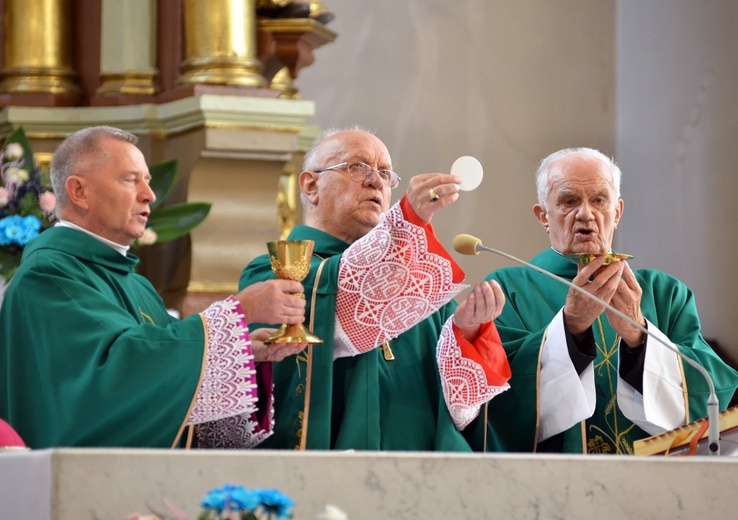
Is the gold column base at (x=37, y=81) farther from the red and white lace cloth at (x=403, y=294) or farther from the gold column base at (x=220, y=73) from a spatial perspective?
the red and white lace cloth at (x=403, y=294)

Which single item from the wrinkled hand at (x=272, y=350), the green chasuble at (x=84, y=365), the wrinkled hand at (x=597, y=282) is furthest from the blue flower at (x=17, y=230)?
the wrinkled hand at (x=597, y=282)

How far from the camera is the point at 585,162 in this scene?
532 cm

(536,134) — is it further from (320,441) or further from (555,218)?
(320,441)

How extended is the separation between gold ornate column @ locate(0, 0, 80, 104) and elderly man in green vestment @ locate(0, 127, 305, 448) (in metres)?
2.10

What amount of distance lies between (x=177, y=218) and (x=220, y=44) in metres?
0.86

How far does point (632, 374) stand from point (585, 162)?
914 millimetres

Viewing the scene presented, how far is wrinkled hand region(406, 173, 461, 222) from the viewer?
13.6 ft

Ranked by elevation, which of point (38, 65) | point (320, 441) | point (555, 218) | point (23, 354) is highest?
point (38, 65)

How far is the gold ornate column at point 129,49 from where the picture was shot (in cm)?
647


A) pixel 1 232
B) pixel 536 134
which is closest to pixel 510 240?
pixel 536 134

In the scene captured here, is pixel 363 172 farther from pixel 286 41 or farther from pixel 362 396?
pixel 286 41

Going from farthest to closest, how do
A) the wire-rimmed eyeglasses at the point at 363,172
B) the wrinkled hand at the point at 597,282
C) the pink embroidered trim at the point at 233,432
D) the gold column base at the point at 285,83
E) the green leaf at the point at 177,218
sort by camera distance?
the gold column base at the point at 285,83 → the green leaf at the point at 177,218 → the wire-rimmed eyeglasses at the point at 363,172 → the wrinkled hand at the point at 597,282 → the pink embroidered trim at the point at 233,432

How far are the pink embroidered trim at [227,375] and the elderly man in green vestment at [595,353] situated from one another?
1.07 meters

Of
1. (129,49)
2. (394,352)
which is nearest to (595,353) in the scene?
(394,352)
